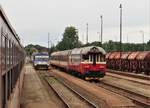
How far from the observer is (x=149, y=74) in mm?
45562

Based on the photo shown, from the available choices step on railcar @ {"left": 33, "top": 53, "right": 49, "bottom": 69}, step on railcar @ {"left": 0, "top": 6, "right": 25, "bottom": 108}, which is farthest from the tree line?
step on railcar @ {"left": 0, "top": 6, "right": 25, "bottom": 108}

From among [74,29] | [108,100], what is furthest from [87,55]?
[74,29]

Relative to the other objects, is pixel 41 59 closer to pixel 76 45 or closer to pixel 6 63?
pixel 6 63

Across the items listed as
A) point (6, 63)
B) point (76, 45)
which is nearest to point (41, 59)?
point (6, 63)

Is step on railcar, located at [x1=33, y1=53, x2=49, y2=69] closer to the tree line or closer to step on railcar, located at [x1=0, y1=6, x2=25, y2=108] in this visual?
the tree line

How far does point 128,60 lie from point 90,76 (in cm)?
1689

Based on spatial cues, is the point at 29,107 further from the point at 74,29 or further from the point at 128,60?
the point at 74,29

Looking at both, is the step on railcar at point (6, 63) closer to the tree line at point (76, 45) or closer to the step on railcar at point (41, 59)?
the step on railcar at point (41, 59)

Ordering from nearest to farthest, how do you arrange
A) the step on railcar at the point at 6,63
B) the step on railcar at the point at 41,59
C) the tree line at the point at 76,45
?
the step on railcar at the point at 6,63
the step on railcar at the point at 41,59
the tree line at the point at 76,45

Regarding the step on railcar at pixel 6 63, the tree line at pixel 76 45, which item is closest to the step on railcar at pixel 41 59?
the tree line at pixel 76 45


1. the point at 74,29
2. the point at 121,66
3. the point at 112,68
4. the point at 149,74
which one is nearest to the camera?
the point at 149,74

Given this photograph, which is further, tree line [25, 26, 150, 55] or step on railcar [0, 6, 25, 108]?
tree line [25, 26, 150, 55]

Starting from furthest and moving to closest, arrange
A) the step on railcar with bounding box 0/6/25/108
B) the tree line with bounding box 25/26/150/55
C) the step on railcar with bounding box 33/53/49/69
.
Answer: the tree line with bounding box 25/26/150/55, the step on railcar with bounding box 33/53/49/69, the step on railcar with bounding box 0/6/25/108

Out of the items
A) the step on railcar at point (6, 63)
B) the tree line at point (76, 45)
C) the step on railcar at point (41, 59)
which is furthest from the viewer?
the tree line at point (76, 45)
